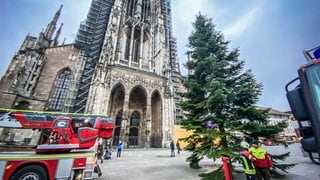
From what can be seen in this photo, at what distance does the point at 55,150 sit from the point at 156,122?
715 inches

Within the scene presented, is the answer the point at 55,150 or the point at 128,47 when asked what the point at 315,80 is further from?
the point at 128,47

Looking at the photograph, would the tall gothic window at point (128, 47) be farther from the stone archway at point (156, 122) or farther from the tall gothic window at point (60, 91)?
the tall gothic window at point (60, 91)

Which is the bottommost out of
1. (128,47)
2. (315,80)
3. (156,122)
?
(315,80)

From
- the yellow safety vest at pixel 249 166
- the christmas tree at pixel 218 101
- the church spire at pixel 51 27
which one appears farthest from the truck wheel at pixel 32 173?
the church spire at pixel 51 27

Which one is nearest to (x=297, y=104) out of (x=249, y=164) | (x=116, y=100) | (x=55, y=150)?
(x=249, y=164)

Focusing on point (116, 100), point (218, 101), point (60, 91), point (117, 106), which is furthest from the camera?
point (116, 100)

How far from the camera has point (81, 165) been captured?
4.62 meters

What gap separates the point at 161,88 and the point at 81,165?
1890 centimetres

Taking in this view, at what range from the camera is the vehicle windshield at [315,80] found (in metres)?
1.82

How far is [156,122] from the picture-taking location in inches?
883

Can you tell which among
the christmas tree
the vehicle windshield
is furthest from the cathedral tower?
the vehicle windshield

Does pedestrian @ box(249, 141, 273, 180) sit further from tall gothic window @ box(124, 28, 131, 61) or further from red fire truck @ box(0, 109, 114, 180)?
tall gothic window @ box(124, 28, 131, 61)

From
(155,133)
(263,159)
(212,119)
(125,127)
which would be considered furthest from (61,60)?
(263,159)

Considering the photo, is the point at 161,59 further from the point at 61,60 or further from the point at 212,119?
the point at 212,119
